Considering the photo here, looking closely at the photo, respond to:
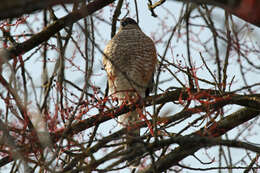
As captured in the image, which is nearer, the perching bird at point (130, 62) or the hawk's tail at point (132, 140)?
the hawk's tail at point (132, 140)

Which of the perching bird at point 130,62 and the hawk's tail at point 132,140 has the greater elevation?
the perching bird at point 130,62

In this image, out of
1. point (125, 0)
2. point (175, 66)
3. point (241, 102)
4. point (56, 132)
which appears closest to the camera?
point (56, 132)

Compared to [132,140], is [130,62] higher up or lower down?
higher up

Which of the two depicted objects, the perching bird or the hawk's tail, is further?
the perching bird

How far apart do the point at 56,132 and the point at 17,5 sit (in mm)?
1714

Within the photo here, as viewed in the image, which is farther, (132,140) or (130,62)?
(130,62)

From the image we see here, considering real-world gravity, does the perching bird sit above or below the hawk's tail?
above

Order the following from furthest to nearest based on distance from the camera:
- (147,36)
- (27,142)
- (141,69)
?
(147,36) → (141,69) → (27,142)

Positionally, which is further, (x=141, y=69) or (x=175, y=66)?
(x=141, y=69)

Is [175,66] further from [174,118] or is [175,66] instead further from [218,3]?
[218,3]

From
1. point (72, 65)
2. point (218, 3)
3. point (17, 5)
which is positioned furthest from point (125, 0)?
point (17, 5)

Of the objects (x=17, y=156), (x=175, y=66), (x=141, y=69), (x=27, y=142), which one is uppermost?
(x=141, y=69)

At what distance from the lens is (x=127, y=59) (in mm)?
5012

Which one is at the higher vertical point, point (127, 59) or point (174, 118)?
point (127, 59)
